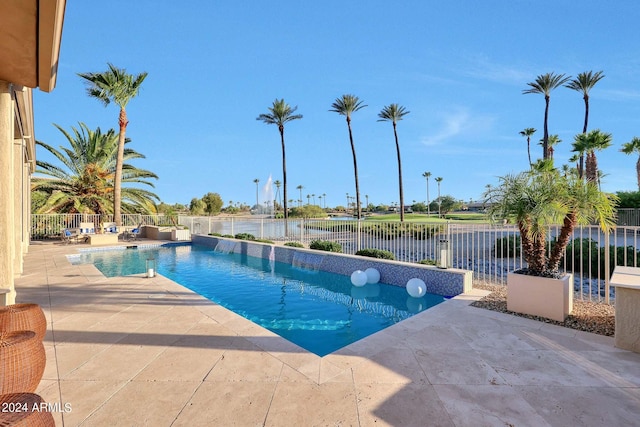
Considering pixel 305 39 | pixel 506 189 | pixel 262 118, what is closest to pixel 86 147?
pixel 262 118

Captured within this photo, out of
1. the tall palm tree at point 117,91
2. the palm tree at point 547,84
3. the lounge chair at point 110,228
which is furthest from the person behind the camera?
the palm tree at point 547,84

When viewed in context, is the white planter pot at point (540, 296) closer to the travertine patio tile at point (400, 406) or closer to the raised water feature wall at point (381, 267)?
the raised water feature wall at point (381, 267)

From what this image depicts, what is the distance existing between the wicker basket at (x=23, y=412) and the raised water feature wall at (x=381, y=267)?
5923 millimetres

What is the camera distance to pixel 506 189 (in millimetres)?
4664

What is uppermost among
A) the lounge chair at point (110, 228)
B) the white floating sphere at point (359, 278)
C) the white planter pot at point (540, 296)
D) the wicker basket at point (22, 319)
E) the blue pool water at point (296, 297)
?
the lounge chair at point (110, 228)

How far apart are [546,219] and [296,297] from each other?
4723mm

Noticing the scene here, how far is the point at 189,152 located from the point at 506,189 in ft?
125

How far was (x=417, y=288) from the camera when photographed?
5965 mm

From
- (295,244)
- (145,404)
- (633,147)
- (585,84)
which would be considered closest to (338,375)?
(145,404)

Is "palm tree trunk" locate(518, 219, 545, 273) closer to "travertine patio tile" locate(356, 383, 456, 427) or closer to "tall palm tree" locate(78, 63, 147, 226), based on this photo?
"travertine patio tile" locate(356, 383, 456, 427)

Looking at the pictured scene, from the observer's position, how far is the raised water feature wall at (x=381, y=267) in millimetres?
5863

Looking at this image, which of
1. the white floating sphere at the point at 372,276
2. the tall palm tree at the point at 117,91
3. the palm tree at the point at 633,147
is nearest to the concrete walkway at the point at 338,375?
the white floating sphere at the point at 372,276

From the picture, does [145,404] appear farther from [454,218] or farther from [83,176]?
[454,218]

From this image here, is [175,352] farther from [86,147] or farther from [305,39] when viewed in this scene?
[86,147]
